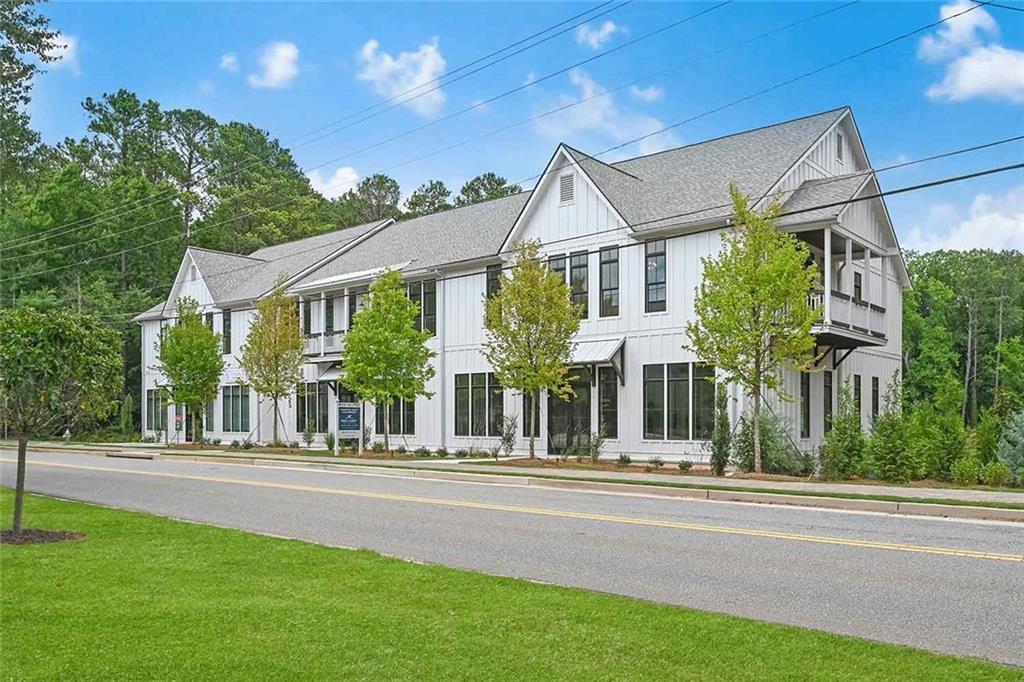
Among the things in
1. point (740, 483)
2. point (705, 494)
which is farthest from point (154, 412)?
point (705, 494)

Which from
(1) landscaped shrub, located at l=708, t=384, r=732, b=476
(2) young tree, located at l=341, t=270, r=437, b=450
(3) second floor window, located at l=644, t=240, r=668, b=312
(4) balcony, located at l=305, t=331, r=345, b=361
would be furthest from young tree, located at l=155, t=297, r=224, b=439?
(1) landscaped shrub, located at l=708, t=384, r=732, b=476

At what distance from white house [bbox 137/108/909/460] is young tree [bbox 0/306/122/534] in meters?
16.0

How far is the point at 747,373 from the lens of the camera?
22188 mm

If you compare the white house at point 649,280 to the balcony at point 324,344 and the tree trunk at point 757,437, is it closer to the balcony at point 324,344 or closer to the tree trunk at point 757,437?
the balcony at point 324,344

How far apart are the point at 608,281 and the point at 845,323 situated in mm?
7187

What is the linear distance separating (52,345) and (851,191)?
21123mm

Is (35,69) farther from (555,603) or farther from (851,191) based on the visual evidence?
(555,603)

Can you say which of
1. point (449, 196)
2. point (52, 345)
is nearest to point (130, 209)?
point (449, 196)

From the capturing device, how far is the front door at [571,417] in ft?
94.9

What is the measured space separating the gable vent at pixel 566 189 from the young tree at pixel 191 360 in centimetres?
2096

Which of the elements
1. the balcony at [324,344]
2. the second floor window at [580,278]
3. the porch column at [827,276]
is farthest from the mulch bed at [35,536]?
the balcony at [324,344]

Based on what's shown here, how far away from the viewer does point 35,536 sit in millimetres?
11656

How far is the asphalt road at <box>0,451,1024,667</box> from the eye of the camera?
795 centimetres

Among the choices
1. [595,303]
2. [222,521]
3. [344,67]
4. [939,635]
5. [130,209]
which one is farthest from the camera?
[130,209]
